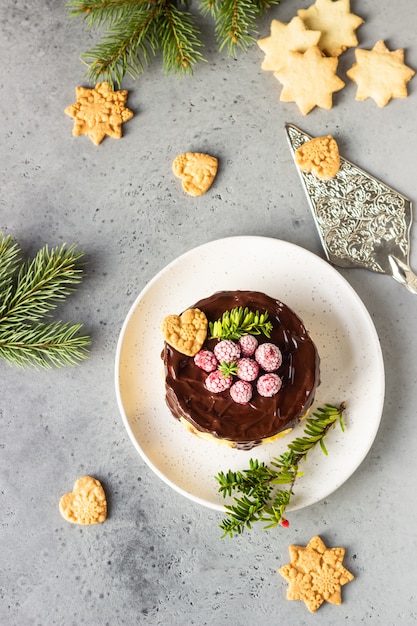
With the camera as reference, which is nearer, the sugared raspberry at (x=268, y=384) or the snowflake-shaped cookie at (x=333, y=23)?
the sugared raspberry at (x=268, y=384)

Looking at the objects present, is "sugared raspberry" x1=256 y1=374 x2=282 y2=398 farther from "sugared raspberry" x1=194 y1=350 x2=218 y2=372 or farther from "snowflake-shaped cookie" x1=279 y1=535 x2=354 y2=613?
"snowflake-shaped cookie" x1=279 y1=535 x2=354 y2=613

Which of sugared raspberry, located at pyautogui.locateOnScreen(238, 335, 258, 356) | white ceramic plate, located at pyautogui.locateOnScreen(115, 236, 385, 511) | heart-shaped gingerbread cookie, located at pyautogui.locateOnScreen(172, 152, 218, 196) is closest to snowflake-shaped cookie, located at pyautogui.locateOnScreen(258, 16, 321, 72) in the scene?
heart-shaped gingerbread cookie, located at pyautogui.locateOnScreen(172, 152, 218, 196)

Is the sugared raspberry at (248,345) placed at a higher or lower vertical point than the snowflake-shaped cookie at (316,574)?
higher

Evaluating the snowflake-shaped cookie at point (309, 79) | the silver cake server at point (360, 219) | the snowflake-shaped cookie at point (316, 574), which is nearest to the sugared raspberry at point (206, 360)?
the silver cake server at point (360, 219)

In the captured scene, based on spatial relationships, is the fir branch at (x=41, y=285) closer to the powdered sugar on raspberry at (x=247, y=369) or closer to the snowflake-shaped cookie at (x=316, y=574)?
the powdered sugar on raspberry at (x=247, y=369)

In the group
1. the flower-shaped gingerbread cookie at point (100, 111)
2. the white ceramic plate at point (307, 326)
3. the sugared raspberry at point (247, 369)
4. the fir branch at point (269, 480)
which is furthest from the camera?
the flower-shaped gingerbread cookie at point (100, 111)

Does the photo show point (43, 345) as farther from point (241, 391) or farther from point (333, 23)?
point (333, 23)
